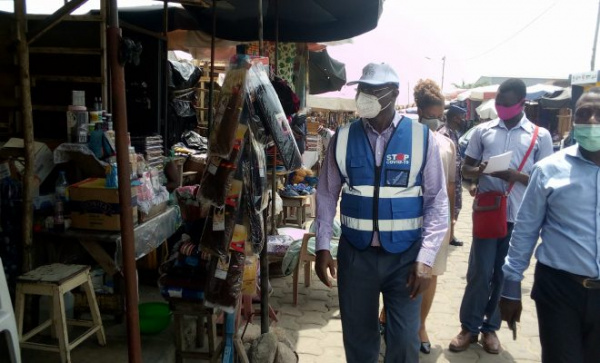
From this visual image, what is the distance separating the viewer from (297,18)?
4492 millimetres

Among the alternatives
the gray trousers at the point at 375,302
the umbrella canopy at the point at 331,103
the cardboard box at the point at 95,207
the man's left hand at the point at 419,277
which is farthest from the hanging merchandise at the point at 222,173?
the umbrella canopy at the point at 331,103

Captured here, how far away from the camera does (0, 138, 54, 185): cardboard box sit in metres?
3.68

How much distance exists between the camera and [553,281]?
2504 millimetres

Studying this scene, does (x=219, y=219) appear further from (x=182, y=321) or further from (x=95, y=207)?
(x=95, y=207)

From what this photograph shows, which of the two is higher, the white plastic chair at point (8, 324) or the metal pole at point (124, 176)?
the metal pole at point (124, 176)

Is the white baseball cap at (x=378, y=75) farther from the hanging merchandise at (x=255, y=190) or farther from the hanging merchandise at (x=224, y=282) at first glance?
the hanging merchandise at (x=224, y=282)

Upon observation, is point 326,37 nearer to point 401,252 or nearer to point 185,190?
point 185,190

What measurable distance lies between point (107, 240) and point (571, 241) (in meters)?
2.80

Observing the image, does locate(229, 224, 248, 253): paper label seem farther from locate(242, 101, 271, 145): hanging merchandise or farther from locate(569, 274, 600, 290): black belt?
locate(569, 274, 600, 290): black belt

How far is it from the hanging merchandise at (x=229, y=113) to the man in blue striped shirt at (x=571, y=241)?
164 cm

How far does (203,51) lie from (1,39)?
4277mm

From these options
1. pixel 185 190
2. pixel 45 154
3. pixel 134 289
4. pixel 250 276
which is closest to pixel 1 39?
pixel 45 154

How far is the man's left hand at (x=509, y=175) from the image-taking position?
3.74 m

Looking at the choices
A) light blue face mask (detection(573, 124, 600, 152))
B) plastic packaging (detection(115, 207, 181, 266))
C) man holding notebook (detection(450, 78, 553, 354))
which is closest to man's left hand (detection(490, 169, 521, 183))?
man holding notebook (detection(450, 78, 553, 354))
